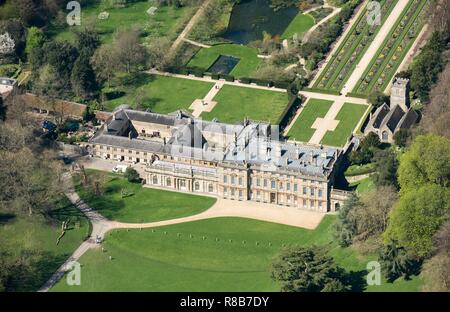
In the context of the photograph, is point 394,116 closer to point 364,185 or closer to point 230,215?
point 364,185

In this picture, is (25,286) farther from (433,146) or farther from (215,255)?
(433,146)

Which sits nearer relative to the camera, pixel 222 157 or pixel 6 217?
pixel 6 217

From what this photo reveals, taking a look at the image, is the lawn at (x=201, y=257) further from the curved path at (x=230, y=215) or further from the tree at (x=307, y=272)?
the tree at (x=307, y=272)

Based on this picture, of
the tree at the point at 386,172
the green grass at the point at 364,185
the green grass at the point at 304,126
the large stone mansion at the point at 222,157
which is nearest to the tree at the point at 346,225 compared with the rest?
the tree at the point at 386,172

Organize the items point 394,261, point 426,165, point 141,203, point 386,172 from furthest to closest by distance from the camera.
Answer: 1. point 141,203
2. point 386,172
3. point 426,165
4. point 394,261

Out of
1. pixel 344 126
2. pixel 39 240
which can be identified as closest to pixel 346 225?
pixel 344 126
